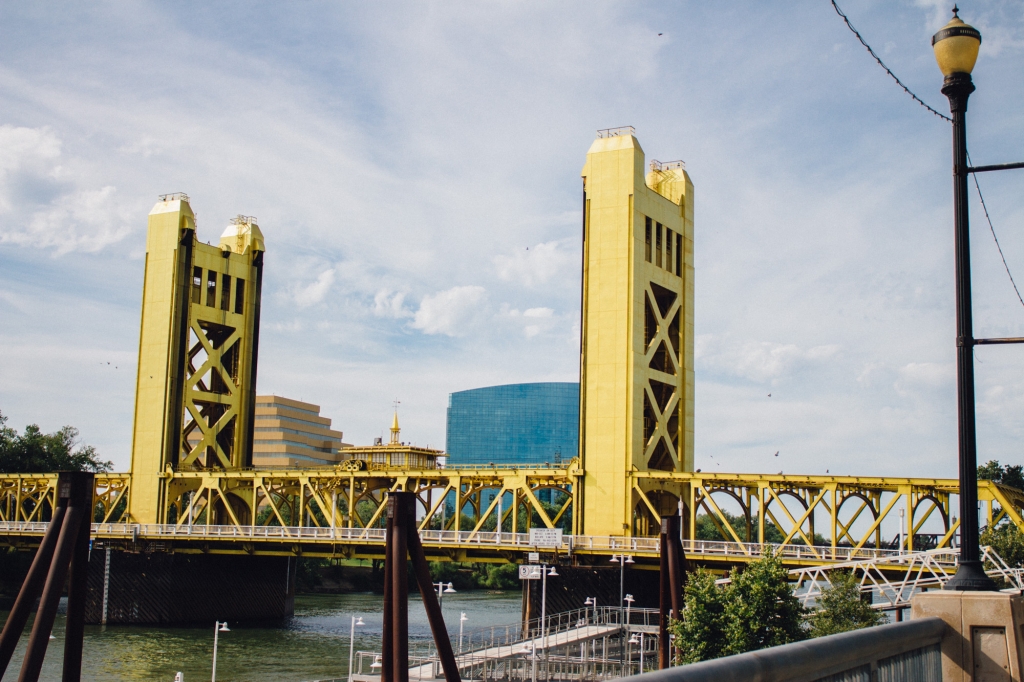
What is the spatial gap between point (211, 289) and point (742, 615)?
7034 cm

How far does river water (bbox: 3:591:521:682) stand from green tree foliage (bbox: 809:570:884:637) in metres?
26.3

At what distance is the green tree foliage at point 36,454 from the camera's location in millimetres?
114750

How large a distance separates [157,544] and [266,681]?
30.8 m

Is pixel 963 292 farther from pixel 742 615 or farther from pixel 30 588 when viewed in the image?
pixel 742 615

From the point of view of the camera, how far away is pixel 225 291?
323 ft

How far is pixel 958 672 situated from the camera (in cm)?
1124

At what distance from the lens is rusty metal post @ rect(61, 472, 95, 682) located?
82.1ft

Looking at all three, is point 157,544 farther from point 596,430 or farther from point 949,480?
point 949,480

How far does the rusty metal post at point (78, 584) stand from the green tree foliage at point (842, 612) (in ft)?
93.0

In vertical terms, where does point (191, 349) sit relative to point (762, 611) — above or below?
above

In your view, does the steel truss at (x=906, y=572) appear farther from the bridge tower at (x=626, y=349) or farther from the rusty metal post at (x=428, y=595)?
the rusty metal post at (x=428, y=595)

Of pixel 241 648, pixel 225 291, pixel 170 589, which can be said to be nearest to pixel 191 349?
pixel 225 291

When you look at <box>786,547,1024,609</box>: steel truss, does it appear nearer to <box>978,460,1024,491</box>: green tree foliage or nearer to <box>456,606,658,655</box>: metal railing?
<box>456,606,658,655</box>: metal railing

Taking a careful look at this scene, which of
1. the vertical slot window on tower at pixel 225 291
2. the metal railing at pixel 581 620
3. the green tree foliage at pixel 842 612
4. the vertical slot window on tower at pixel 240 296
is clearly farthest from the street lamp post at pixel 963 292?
the vertical slot window on tower at pixel 240 296
